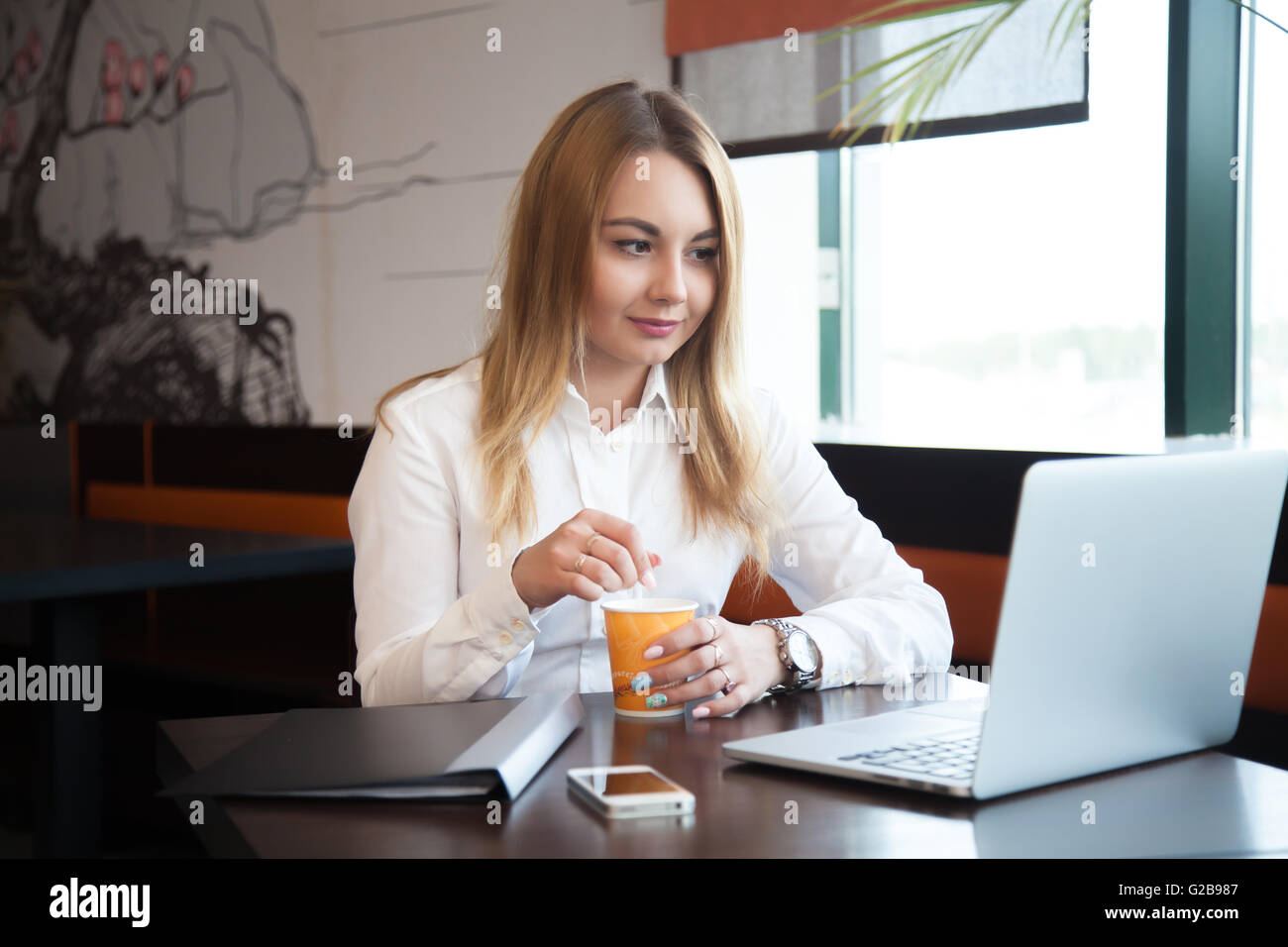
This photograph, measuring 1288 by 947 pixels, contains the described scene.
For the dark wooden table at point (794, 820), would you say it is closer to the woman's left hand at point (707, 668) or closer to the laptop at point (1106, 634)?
the laptop at point (1106, 634)

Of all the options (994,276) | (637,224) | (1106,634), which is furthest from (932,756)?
(994,276)

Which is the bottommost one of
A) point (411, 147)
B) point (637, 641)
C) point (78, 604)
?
point (78, 604)

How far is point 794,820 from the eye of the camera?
2.85 feet

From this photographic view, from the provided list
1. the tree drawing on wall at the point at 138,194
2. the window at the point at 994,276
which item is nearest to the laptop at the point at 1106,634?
the window at the point at 994,276

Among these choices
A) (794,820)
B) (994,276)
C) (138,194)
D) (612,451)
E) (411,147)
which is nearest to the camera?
(794,820)

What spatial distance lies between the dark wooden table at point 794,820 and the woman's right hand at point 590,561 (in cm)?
17

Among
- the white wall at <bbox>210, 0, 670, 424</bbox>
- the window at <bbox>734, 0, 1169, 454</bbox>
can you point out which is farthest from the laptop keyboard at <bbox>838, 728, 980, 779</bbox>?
the white wall at <bbox>210, 0, 670, 424</bbox>

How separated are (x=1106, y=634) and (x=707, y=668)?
400 mm

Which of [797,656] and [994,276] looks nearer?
[797,656]

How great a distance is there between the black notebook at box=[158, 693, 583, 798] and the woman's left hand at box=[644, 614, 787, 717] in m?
A: 0.09

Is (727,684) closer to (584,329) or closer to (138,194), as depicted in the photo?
(584,329)

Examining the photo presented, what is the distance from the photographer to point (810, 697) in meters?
1.30

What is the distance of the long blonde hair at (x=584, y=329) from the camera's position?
5.18 ft
